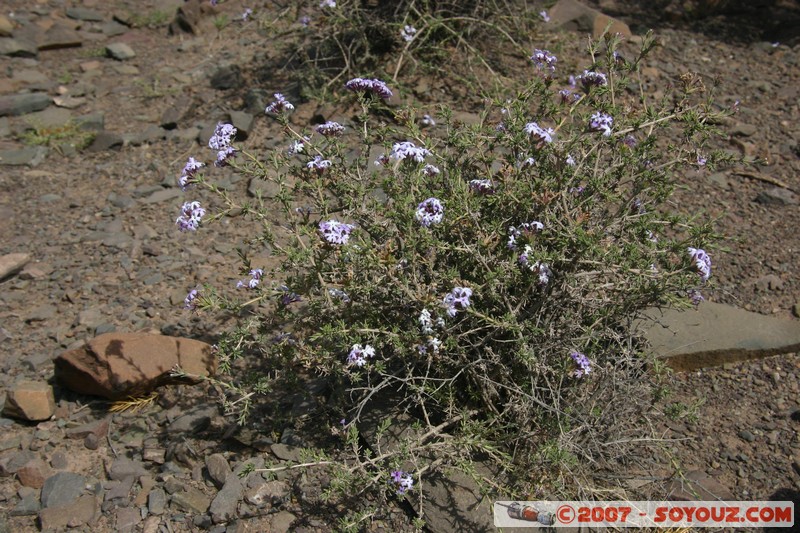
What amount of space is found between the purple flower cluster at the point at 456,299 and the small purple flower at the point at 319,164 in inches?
31.1

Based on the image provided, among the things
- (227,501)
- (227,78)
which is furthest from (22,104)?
(227,501)

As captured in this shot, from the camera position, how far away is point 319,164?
3.11 m

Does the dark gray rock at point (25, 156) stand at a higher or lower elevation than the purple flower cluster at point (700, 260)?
lower

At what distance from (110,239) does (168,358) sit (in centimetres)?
141

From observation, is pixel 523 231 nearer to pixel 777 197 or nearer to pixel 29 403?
pixel 29 403

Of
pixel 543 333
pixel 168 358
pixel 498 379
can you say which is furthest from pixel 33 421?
pixel 543 333

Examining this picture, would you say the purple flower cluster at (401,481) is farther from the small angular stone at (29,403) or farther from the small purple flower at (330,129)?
the small angular stone at (29,403)

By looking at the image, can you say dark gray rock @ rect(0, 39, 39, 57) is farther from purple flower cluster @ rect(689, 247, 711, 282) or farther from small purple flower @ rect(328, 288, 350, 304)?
purple flower cluster @ rect(689, 247, 711, 282)

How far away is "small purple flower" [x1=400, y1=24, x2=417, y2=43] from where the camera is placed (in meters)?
5.29

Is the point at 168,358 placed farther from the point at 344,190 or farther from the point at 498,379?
the point at 498,379

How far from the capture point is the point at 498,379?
3.13 metres

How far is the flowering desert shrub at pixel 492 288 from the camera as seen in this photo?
286cm

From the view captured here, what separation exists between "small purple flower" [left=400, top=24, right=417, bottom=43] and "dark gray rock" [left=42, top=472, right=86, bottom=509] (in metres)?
3.58

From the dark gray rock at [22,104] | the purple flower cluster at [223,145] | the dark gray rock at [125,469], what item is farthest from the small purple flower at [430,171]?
the dark gray rock at [22,104]
